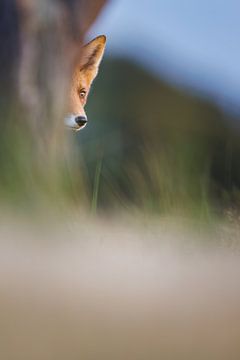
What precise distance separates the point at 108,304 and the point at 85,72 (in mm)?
899

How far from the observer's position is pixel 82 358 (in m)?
0.77

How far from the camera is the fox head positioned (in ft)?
5.04

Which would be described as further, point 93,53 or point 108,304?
point 93,53

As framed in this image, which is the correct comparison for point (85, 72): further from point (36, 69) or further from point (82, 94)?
point (36, 69)

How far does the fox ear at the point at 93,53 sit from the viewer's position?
62.4 inches

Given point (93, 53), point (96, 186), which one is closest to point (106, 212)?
point (96, 186)

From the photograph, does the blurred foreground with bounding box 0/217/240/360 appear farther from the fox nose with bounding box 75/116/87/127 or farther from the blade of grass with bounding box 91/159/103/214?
the fox nose with bounding box 75/116/87/127

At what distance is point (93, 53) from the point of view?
5.25ft

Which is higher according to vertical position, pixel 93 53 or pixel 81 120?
pixel 93 53

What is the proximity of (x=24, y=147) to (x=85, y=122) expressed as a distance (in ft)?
1.03

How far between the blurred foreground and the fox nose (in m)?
0.58

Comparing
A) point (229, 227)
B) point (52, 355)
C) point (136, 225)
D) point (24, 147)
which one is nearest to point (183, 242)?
point (136, 225)

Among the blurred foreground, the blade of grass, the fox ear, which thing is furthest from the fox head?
the blurred foreground

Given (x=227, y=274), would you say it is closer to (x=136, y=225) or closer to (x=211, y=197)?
(x=136, y=225)
